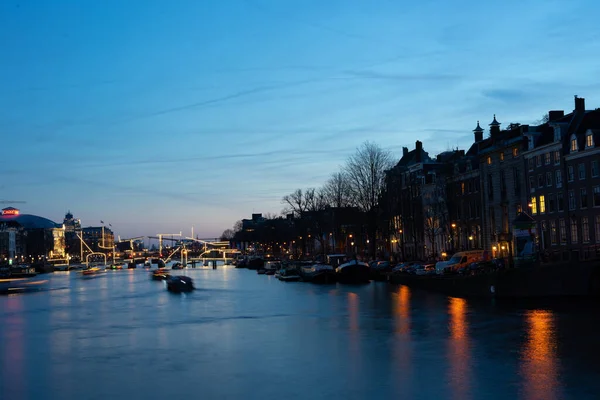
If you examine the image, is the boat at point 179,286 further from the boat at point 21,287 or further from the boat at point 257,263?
the boat at point 257,263

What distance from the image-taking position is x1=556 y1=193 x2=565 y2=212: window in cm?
7219

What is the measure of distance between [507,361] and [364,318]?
18.3m

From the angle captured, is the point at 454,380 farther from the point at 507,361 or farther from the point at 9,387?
the point at 9,387

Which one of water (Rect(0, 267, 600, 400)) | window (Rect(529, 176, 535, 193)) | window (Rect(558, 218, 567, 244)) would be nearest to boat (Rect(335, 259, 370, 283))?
window (Rect(529, 176, 535, 193))

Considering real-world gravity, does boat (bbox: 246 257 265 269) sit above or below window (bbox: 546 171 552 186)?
below

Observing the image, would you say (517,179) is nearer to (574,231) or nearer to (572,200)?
(572,200)

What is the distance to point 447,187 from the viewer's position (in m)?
95.8

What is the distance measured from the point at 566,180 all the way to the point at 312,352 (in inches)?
1763

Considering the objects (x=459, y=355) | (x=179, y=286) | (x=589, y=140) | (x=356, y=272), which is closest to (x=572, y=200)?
(x=589, y=140)

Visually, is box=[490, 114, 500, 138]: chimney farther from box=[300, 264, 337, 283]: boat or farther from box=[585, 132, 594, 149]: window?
box=[300, 264, 337, 283]: boat

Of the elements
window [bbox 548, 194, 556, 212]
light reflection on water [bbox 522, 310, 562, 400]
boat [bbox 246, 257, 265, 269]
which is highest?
window [bbox 548, 194, 556, 212]

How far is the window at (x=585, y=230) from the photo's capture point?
6812cm

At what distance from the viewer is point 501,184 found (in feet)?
281

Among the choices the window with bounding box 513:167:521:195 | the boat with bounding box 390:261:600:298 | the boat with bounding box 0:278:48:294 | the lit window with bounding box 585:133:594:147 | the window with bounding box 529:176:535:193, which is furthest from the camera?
the boat with bounding box 0:278:48:294
